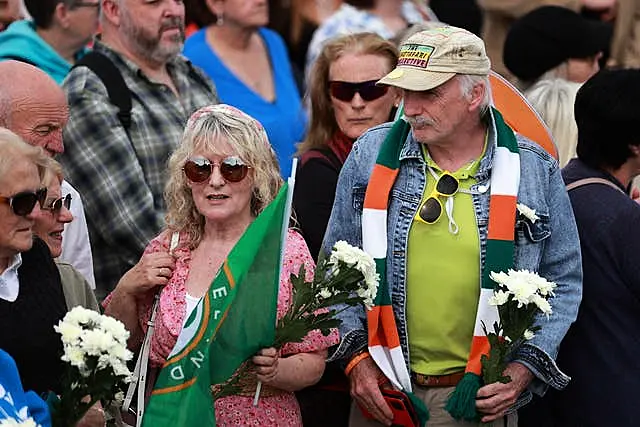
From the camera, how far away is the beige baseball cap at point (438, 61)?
4.96 meters

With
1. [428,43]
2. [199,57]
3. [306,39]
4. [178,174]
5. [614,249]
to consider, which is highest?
[428,43]

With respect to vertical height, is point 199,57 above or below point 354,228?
below

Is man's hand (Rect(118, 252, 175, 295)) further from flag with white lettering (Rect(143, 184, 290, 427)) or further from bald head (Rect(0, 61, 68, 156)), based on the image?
bald head (Rect(0, 61, 68, 156))

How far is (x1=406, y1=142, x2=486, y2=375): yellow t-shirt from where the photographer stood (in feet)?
16.2

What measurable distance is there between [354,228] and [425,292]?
1.28 ft

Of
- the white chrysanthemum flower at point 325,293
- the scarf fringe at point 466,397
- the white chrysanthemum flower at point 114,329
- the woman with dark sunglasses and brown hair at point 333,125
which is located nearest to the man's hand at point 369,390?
the scarf fringe at point 466,397

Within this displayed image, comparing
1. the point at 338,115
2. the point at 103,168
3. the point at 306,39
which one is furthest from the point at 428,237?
the point at 306,39

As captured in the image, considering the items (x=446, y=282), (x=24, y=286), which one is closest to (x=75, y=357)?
(x=24, y=286)

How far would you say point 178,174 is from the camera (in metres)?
5.05

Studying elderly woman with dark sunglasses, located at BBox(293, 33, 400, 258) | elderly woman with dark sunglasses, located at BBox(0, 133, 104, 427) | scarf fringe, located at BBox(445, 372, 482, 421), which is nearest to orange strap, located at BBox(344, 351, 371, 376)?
scarf fringe, located at BBox(445, 372, 482, 421)

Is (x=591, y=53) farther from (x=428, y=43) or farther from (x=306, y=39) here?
(x=306, y=39)

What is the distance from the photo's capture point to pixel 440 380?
5023 millimetres

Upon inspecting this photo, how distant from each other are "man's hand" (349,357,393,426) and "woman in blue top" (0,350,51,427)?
1373 millimetres

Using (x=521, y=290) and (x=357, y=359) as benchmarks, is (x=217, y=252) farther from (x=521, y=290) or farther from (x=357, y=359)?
(x=521, y=290)
